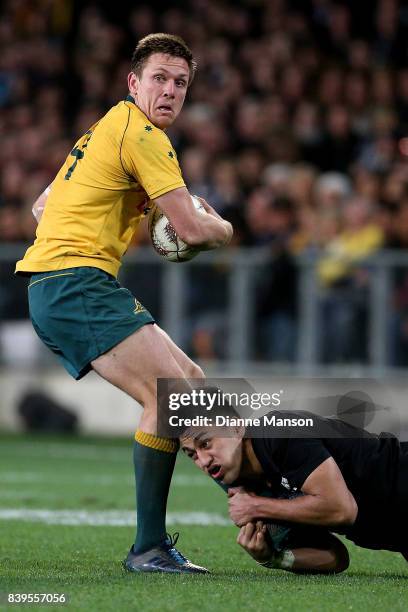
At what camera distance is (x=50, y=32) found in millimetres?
17344

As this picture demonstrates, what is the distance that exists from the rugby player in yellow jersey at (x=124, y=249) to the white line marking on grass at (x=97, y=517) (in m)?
1.94

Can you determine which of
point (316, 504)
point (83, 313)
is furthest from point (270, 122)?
point (316, 504)

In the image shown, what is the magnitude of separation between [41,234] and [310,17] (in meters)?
10.9

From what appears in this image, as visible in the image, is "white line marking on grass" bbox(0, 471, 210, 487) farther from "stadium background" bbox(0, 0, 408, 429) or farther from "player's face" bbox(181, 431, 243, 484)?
"player's face" bbox(181, 431, 243, 484)

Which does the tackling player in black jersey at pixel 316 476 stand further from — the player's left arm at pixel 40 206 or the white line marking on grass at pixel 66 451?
the white line marking on grass at pixel 66 451

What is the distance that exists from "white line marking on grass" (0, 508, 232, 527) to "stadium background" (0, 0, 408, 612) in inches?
14.3

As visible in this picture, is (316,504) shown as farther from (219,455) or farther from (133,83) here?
(133,83)

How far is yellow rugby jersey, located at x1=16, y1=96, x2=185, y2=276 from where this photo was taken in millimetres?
5500

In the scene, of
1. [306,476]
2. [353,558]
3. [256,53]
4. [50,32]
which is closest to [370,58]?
[256,53]

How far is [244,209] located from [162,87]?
296 inches

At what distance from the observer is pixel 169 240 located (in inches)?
222

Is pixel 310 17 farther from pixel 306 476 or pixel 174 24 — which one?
pixel 306 476

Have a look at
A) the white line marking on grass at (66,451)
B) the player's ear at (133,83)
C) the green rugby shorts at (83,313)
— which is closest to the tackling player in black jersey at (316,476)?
the green rugby shorts at (83,313)

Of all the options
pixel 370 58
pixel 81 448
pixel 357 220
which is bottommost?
pixel 81 448
